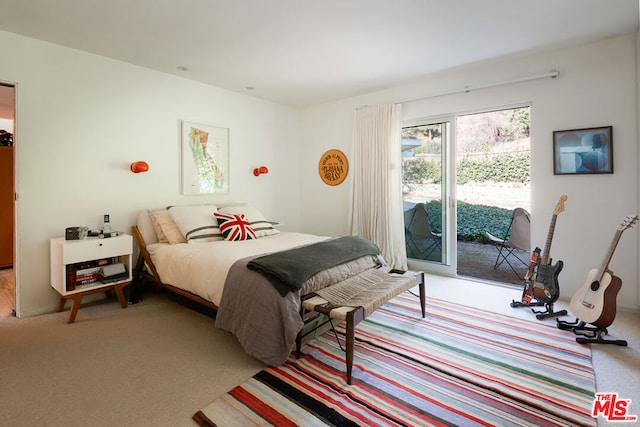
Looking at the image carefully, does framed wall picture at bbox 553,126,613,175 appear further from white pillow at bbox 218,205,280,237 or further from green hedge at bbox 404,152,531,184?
white pillow at bbox 218,205,280,237

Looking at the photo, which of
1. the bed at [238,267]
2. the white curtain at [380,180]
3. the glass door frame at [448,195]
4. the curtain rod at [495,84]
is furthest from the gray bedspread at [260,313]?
the curtain rod at [495,84]

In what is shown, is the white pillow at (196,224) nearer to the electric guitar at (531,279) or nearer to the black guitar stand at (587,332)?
the electric guitar at (531,279)

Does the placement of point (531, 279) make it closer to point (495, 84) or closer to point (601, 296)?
point (601, 296)

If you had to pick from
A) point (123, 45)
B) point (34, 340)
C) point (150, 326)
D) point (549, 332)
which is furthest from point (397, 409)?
point (123, 45)

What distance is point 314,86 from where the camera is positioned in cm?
423

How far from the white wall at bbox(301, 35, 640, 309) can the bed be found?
1.95 meters

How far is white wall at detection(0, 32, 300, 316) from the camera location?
9.40 feet

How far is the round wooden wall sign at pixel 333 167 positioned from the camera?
4.89 meters

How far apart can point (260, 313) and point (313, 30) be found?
2325mm

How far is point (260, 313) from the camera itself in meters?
2.10

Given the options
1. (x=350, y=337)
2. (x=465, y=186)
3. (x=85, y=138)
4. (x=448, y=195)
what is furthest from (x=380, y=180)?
(x=85, y=138)

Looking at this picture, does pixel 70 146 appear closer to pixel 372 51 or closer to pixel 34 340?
Result: pixel 34 340

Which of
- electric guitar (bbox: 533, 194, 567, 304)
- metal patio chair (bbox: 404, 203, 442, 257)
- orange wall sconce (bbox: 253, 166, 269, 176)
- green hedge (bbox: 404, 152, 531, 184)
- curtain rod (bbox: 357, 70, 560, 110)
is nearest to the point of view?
electric guitar (bbox: 533, 194, 567, 304)

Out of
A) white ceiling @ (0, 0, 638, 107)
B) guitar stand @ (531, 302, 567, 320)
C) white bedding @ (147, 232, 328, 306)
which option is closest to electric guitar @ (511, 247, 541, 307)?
guitar stand @ (531, 302, 567, 320)
